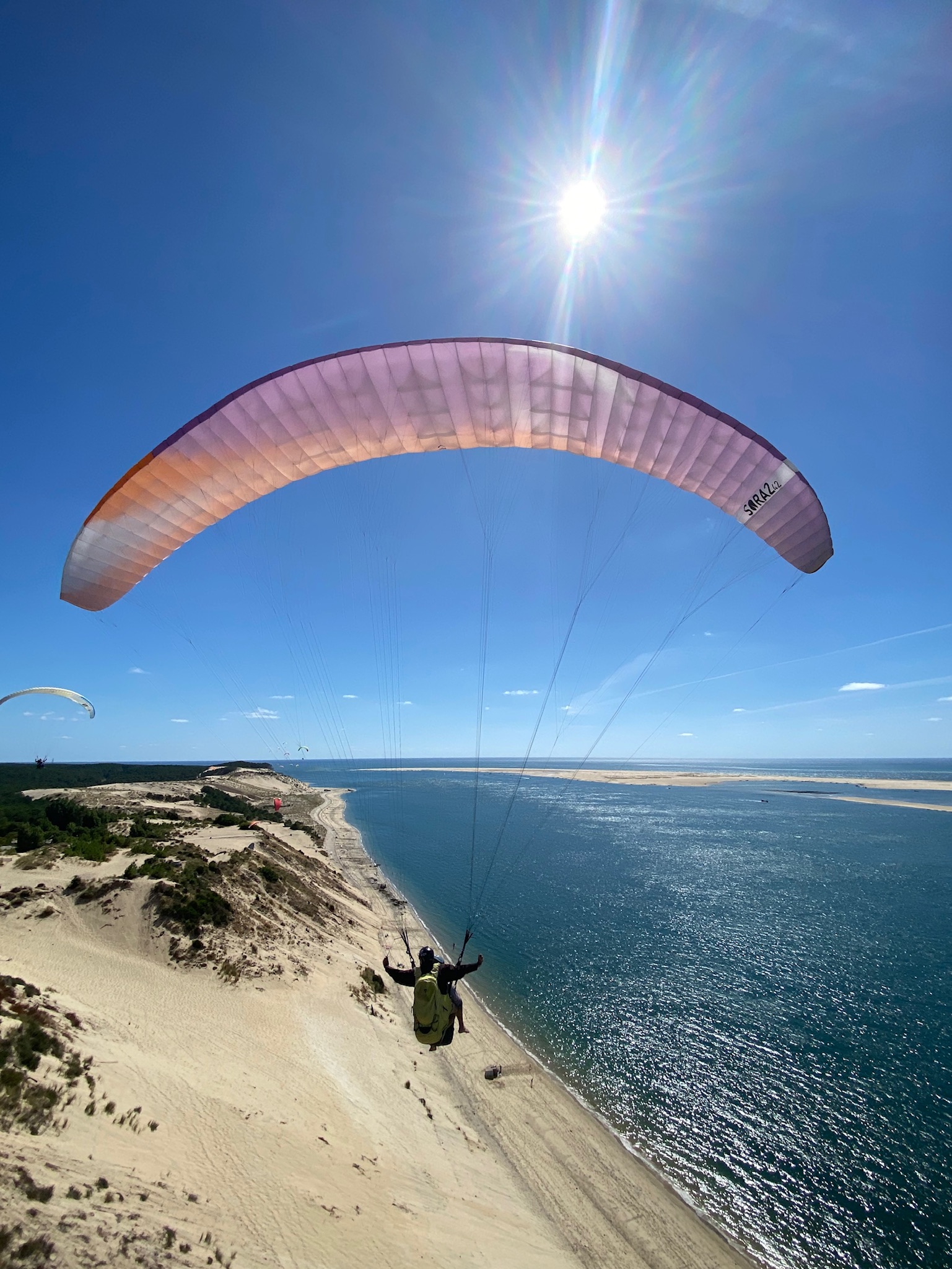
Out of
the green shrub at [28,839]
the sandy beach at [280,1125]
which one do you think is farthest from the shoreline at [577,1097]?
the green shrub at [28,839]

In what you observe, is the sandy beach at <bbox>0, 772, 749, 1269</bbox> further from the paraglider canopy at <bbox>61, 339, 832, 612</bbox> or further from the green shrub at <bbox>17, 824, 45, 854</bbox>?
the paraglider canopy at <bbox>61, 339, 832, 612</bbox>

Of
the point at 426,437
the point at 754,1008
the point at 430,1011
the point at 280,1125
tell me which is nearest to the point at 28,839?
the point at 280,1125

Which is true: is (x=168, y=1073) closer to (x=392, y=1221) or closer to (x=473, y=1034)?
(x=392, y=1221)

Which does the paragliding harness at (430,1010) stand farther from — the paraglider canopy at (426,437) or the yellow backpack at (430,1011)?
the paraglider canopy at (426,437)

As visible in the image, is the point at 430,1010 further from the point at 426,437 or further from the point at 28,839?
the point at 28,839

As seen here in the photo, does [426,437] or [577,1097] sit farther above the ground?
[426,437]

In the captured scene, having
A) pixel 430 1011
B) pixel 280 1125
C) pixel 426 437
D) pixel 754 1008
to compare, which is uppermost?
pixel 426 437
